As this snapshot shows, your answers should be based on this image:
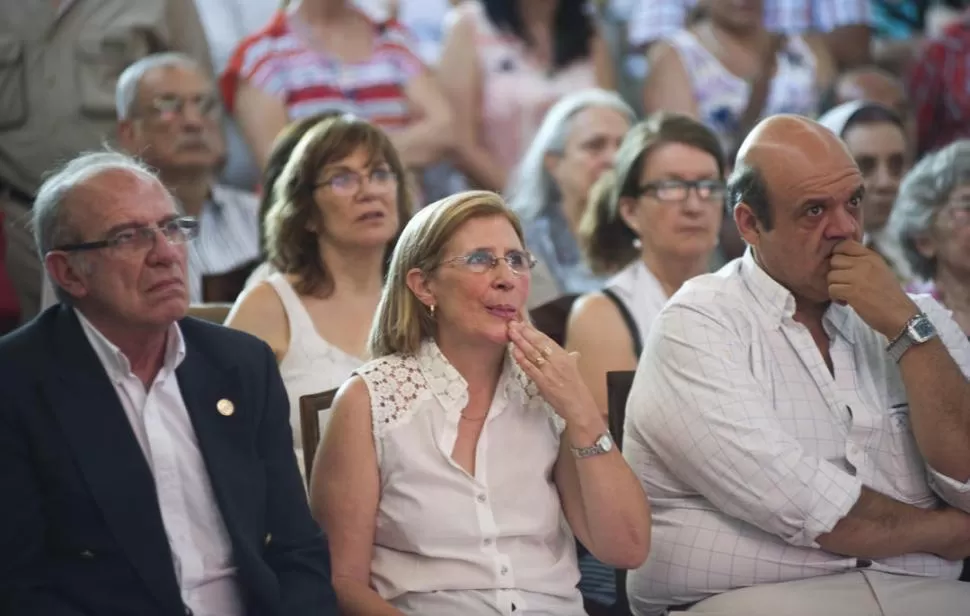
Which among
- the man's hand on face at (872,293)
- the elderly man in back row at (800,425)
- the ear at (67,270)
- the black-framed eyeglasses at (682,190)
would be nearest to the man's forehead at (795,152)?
the elderly man in back row at (800,425)

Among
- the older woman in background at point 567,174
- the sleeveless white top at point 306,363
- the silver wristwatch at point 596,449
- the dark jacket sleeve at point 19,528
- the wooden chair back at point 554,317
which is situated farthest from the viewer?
the older woman in background at point 567,174

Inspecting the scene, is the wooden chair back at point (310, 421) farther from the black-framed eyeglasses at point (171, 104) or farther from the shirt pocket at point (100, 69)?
the shirt pocket at point (100, 69)

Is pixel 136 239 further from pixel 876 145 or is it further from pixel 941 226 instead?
pixel 876 145

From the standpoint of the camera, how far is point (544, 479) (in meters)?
2.45

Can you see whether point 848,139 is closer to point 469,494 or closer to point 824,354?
point 824,354

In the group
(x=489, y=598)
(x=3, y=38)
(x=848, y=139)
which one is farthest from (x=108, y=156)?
(x=848, y=139)

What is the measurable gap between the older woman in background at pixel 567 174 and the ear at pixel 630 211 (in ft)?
2.08

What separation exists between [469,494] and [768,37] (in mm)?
3403

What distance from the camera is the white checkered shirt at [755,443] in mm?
2420

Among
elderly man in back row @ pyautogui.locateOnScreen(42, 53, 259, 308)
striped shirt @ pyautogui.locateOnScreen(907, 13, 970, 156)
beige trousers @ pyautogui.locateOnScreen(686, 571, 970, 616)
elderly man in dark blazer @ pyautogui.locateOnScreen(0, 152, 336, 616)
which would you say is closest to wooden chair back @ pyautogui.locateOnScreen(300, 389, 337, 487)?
elderly man in dark blazer @ pyautogui.locateOnScreen(0, 152, 336, 616)

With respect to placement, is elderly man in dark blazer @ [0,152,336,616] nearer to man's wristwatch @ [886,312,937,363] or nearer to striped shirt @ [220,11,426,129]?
man's wristwatch @ [886,312,937,363]

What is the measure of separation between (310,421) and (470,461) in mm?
368

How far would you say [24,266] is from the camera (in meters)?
4.07

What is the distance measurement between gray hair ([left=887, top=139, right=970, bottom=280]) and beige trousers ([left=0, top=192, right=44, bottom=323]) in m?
2.39
